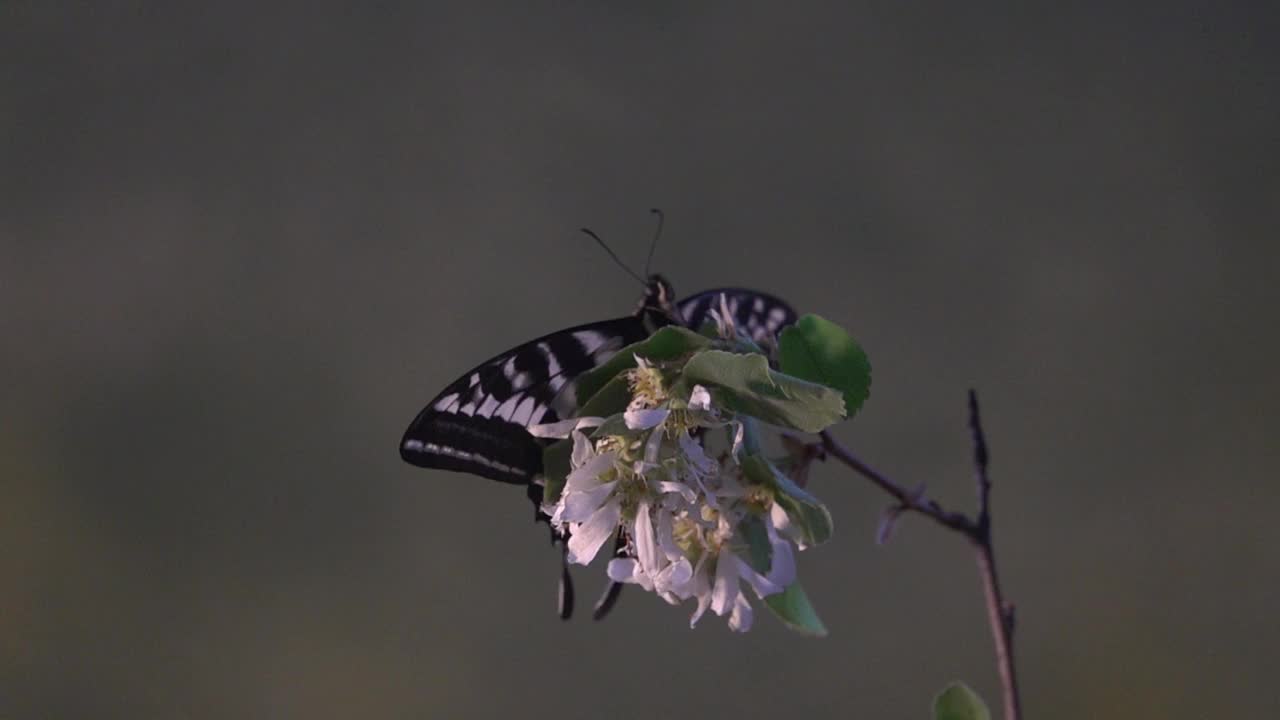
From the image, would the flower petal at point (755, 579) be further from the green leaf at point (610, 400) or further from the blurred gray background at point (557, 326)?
the blurred gray background at point (557, 326)

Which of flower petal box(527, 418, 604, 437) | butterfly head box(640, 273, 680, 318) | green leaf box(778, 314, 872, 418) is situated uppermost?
butterfly head box(640, 273, 680, 318)

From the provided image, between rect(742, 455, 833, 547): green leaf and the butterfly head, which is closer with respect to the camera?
rect(742, 455, 833, 547): green leaf

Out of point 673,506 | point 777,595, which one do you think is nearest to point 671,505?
point 673,506

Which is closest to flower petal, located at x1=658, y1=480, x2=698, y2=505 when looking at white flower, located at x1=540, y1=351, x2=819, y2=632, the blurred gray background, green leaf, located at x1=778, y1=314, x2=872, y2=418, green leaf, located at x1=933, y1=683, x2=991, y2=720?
white flower, located at x1=540, y1=351, x2=819, y2=632

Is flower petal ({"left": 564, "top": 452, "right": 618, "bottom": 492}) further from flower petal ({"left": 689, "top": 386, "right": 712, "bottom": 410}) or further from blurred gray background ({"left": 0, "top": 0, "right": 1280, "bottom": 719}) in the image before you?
blurred gray background ({"left": 0, "top": 0, "right": 1280, "bottom": 719})

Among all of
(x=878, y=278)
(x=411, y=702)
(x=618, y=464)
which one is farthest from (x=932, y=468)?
(x=618, y=464)

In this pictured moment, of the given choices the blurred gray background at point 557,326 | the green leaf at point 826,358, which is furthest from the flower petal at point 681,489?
the blurred gray background at point 557,326

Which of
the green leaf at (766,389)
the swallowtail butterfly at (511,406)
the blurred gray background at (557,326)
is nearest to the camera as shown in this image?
the green leaf at (766,389)
